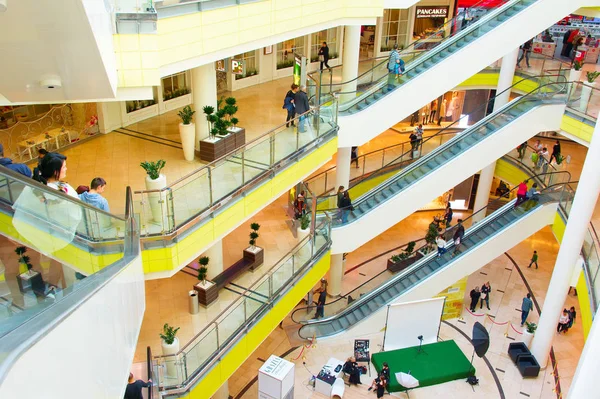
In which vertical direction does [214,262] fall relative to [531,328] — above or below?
above

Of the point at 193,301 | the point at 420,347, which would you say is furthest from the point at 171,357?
the point at 420,347

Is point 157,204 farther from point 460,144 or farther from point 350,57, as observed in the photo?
point 460,144

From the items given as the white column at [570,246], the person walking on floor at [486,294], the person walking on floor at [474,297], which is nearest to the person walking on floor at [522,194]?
the white column at [570,246]

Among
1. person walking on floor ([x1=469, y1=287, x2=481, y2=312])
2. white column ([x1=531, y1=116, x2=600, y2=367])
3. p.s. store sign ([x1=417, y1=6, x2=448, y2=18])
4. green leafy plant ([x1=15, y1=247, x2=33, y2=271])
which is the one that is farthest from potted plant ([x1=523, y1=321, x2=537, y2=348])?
green leafy plant ([x1=15, y1=247, x2=33, y2=271])

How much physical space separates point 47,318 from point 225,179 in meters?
8.14

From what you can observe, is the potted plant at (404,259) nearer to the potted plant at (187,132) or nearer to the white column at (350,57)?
the white column at (350,57)

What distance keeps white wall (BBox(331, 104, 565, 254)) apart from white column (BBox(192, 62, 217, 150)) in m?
5.39

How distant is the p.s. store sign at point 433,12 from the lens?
24.3 m

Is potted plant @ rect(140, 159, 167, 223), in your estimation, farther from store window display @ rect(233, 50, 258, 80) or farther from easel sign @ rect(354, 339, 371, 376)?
store window display @ rect(233, 50, 258, 80)

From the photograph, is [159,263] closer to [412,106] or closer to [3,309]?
[3,309]

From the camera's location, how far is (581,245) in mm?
14656

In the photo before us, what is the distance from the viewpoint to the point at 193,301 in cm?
1256

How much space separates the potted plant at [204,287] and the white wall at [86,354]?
6581mm

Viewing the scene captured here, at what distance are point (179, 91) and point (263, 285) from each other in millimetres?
7018
